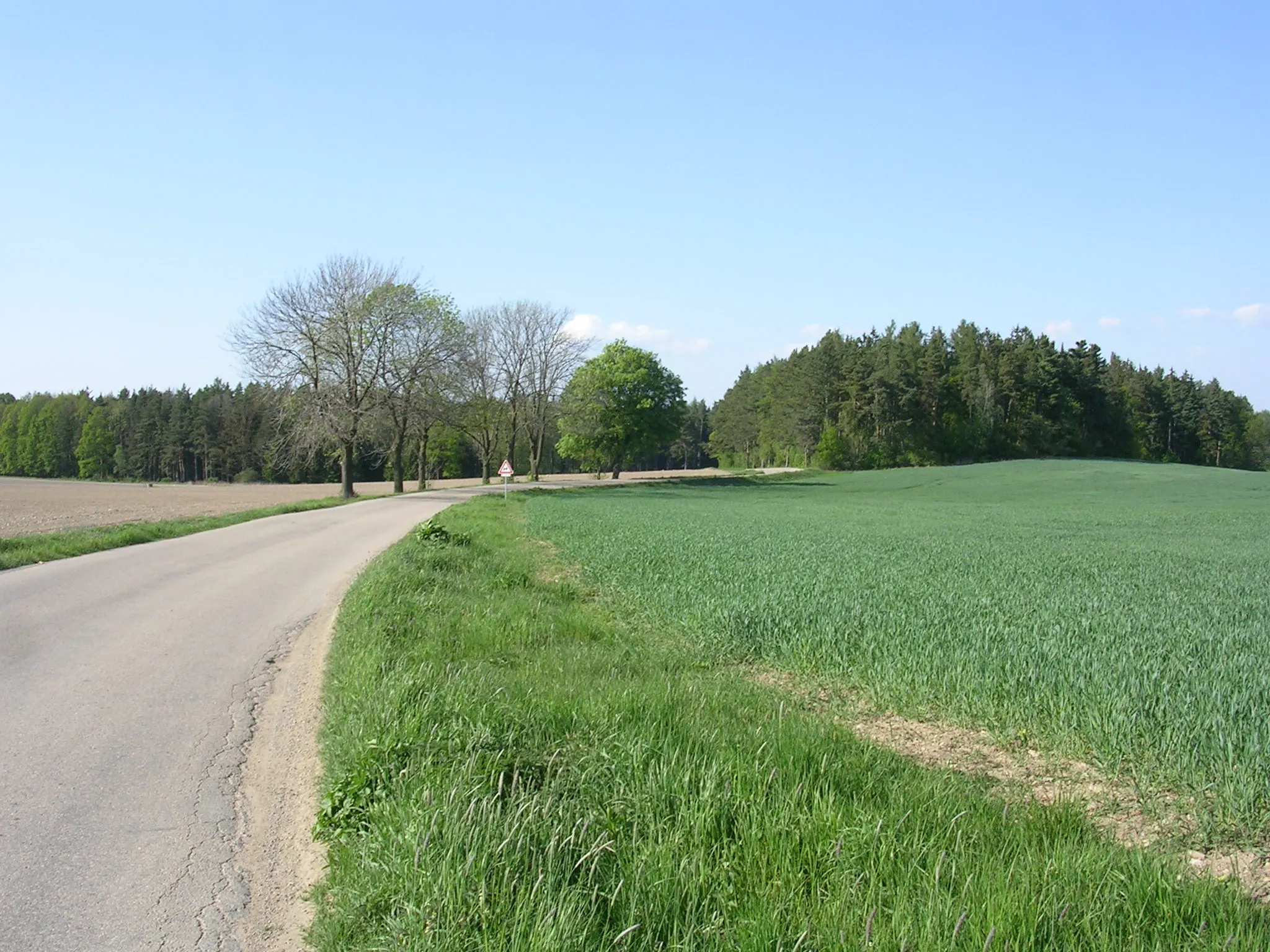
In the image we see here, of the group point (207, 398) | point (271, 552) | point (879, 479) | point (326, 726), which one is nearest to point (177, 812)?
point (326, 726)

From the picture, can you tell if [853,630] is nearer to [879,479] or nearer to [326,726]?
[326,726]

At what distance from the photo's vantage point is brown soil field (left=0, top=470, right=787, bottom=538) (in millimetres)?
30688

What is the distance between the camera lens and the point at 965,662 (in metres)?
7.56

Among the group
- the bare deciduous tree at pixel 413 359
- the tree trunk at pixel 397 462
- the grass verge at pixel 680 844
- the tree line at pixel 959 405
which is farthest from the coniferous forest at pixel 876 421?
the grass verge at pixel 680 844

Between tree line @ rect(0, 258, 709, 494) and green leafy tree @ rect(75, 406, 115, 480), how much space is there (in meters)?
0.18

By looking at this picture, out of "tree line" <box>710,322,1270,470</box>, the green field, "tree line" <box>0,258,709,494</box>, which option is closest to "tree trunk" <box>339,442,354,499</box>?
"tree line" <box>0,258,709,494</box>

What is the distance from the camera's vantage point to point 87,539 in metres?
18.9

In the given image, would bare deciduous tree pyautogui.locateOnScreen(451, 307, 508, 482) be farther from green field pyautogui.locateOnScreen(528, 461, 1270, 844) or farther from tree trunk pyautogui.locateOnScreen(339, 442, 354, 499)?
green field pyautogui.locateOnScreen(528, 461, 1270, 844)

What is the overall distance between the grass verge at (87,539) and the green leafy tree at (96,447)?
3836 inches

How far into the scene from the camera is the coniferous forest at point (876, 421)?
9881 cm

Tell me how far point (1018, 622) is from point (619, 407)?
70.7 metres

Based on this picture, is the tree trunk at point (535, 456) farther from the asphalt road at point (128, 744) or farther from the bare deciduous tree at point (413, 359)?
the asphalt road at point (128, 744)

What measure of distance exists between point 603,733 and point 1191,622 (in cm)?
815

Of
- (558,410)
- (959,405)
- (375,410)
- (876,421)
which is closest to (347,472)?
(375,410)
